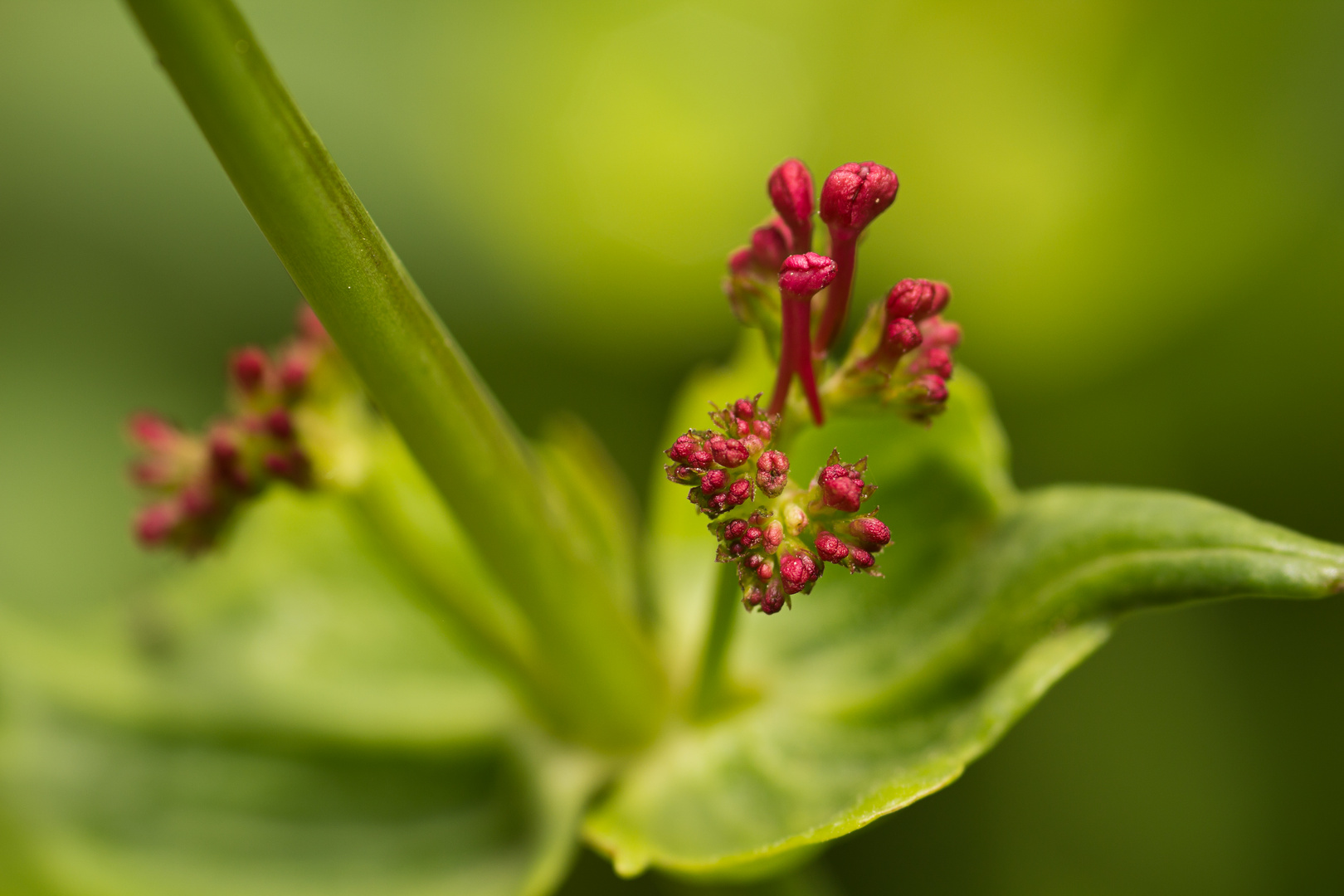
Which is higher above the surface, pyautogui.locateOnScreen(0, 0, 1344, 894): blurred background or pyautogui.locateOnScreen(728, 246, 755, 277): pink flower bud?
pyautogui.locateOnScreen(728, 246, 755, 277): pink flower bud

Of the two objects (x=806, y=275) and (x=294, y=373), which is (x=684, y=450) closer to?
(x=806, y=275)

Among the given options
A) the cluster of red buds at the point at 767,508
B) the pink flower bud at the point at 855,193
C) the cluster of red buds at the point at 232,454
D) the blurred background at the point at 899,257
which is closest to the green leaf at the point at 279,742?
the cluster of red buds at the point at 232,454

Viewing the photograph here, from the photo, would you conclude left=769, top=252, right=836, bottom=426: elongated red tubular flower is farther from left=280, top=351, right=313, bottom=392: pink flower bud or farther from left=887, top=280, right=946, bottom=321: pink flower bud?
left=280, top=351, right=313, bottom=392: pink flower bud

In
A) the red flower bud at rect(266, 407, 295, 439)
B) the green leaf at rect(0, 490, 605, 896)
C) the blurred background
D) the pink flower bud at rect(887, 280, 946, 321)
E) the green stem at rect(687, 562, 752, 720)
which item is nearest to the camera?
the pink flower bud at rect(887, 280, 946, 321)

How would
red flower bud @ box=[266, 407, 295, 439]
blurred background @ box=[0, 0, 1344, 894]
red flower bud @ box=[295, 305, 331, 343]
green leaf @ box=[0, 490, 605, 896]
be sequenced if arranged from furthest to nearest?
blurred background @ box=[0, 0, 1344, 894], green leaf @ box=[0, 490, 605, 896], red flower bud @ box=[295, 305, 331, 343], red flower bud @ box=[266, 407, 295, 439]

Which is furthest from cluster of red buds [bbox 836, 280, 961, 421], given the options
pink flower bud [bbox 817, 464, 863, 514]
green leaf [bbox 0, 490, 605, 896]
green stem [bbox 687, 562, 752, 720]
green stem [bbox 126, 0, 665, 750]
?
green leaf [bbox 0, 490, 605, 896]

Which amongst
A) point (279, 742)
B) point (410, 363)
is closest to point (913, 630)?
point (410, 363)

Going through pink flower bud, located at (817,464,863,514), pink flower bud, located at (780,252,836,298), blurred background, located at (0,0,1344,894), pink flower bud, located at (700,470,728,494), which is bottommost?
blurred background, located at (0,0,1344,894)

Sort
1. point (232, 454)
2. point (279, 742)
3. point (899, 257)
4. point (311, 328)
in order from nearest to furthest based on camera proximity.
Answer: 1. point (232, 454)
2. point (311, 328)
3. point (279, 742)
4. point (899, 257)

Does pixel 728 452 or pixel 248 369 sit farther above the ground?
pixel 248 369
